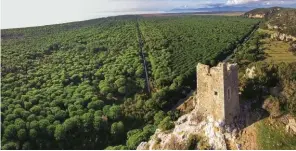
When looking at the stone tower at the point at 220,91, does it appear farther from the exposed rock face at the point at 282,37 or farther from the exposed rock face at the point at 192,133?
the exposed rock face at the point at 282,37

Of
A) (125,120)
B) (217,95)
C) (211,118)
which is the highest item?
(217,95)

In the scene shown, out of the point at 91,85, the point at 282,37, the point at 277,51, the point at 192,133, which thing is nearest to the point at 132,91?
the point at 91,85

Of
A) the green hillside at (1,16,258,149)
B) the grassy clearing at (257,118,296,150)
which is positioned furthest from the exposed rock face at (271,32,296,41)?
the grassy clearing at (257,118,296,150)

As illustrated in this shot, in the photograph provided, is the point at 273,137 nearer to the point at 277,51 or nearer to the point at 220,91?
the point at 220,91

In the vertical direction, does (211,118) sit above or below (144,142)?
above

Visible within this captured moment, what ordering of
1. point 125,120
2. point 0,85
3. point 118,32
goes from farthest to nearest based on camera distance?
point 118,32
point 0,85
point 125,120

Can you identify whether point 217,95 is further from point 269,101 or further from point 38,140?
point 38,140

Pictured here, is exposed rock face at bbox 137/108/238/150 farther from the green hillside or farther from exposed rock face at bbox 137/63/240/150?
the green hillside

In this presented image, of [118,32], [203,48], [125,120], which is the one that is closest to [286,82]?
[125,120]
